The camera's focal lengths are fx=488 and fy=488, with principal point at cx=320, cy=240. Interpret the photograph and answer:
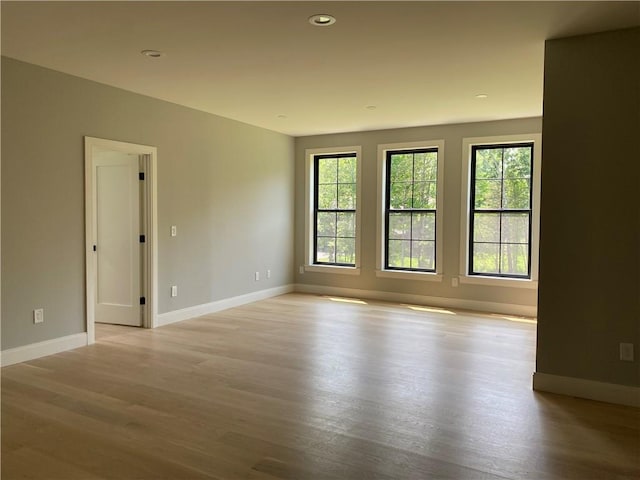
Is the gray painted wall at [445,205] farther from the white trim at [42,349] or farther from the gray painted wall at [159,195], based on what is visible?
the white trim at [42,349]

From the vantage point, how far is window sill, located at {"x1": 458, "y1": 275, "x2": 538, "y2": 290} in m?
6.28

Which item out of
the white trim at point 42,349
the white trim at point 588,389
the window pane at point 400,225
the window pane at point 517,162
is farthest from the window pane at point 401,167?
the white trim at point 42,349

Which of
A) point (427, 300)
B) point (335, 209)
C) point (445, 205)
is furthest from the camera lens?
point (335, 209)

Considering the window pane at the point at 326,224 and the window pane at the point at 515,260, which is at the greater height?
the window pane at the point at 326,224

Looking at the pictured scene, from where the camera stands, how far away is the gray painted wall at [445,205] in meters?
6.46

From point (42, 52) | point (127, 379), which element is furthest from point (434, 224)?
point (42, 52)

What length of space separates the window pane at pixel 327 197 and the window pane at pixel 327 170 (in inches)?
4.4

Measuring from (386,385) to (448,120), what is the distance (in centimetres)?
406

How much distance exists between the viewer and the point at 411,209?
715 cm

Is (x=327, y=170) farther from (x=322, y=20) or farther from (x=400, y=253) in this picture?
(x=322, y=20)

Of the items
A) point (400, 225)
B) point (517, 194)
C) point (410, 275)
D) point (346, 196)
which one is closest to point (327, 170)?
point (346, 196)

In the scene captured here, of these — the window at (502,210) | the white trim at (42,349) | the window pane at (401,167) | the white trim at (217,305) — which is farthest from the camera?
the window pane at (401,167)

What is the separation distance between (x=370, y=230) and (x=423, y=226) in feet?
2.62

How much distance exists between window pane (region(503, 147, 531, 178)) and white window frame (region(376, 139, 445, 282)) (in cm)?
84
